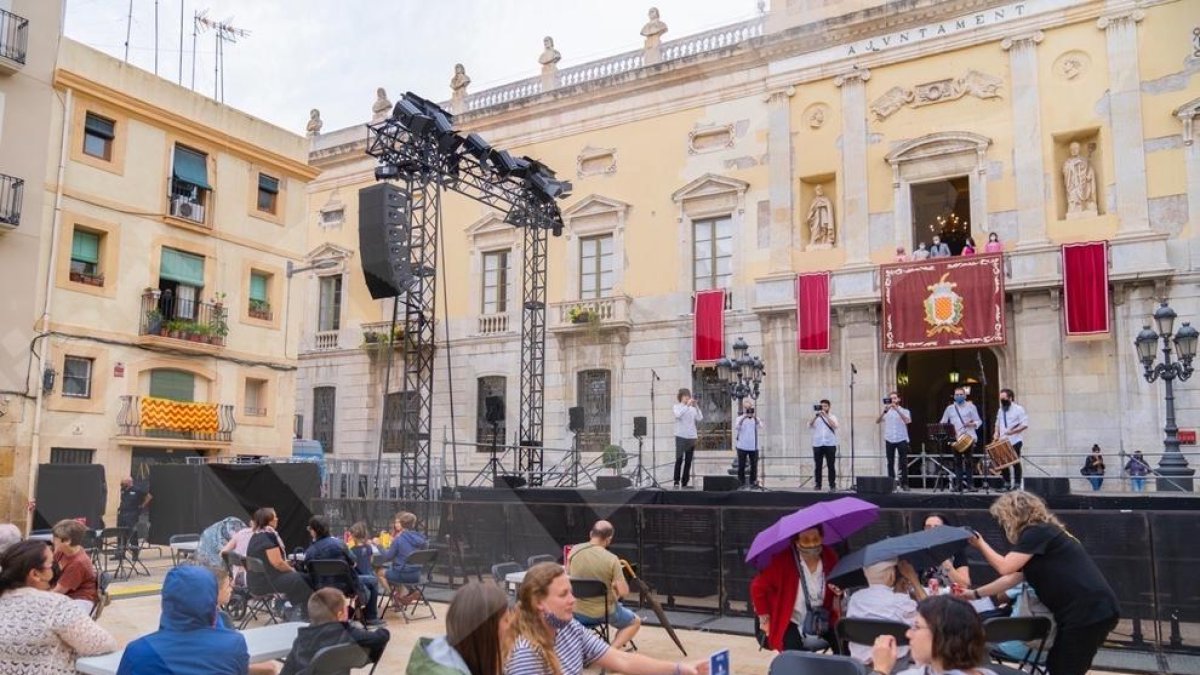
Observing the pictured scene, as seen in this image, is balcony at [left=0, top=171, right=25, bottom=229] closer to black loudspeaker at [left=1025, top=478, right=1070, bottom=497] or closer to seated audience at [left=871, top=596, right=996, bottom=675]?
black loudspeaker at [left=1025, top=478, right=1070, bottom=497]

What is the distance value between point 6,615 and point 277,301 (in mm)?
20543

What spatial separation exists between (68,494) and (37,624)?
13585mm

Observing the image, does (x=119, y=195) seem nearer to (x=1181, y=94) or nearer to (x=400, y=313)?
(x=400, y=313)

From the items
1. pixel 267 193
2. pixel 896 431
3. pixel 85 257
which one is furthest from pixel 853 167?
pixel 85 257

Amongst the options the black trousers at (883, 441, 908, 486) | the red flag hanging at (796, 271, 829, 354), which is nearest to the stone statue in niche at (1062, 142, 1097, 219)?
the red flag hanging at (796, 271, 829, 354)

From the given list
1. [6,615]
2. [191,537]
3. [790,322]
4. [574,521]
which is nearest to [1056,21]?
[790,322]

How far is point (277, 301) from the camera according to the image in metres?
24.1

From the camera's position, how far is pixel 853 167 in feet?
67.7

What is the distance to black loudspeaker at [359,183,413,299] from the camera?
1578 centimetres

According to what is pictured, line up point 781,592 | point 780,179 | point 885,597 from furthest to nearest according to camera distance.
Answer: point 780,179 < point 781,592 < point 885,597

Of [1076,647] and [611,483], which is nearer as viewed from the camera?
[1076,647]

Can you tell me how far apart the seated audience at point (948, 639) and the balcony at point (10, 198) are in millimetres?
19063

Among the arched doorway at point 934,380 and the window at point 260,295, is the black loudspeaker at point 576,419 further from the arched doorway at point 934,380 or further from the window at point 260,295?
the window at point 260,295

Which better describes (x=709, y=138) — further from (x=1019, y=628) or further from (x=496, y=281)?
(x=1019, y=628)
